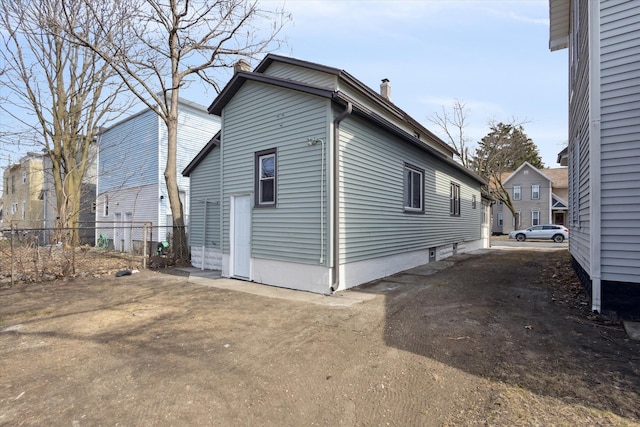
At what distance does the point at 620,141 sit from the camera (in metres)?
5.23

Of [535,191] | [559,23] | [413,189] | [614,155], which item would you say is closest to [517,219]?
[535,191]

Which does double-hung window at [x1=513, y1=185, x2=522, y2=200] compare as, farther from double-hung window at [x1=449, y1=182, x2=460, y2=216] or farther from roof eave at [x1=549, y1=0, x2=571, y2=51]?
roof eave at [x1=549, y1=0, x2=571, y2=51]

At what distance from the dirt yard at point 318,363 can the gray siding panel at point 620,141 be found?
1.07m

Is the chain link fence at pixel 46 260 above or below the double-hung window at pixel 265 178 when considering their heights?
below

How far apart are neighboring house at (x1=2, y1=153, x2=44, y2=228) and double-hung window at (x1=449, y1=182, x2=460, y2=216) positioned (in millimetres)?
30890

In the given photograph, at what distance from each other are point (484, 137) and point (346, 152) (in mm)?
43894

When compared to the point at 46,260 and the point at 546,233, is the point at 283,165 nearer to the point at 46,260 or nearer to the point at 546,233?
the point at 46,260

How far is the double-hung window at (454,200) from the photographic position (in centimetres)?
1470

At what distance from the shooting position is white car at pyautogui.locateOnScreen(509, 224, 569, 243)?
1111 inches

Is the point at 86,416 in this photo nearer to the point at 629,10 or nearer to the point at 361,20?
the point at 629,10

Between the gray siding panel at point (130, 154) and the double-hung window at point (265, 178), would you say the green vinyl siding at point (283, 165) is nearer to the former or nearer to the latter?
the double-hung window at point (265, 178)

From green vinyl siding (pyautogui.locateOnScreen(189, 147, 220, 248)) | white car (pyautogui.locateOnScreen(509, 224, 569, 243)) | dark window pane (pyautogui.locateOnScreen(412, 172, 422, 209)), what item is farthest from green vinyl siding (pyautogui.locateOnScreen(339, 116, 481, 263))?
white car (pyautogui.locateOnScreen(509, 224, 569, 243))

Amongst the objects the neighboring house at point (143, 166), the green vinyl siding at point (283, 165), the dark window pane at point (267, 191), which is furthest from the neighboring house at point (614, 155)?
the neighboring house at point (143, 166)

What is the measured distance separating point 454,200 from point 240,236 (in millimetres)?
9966
